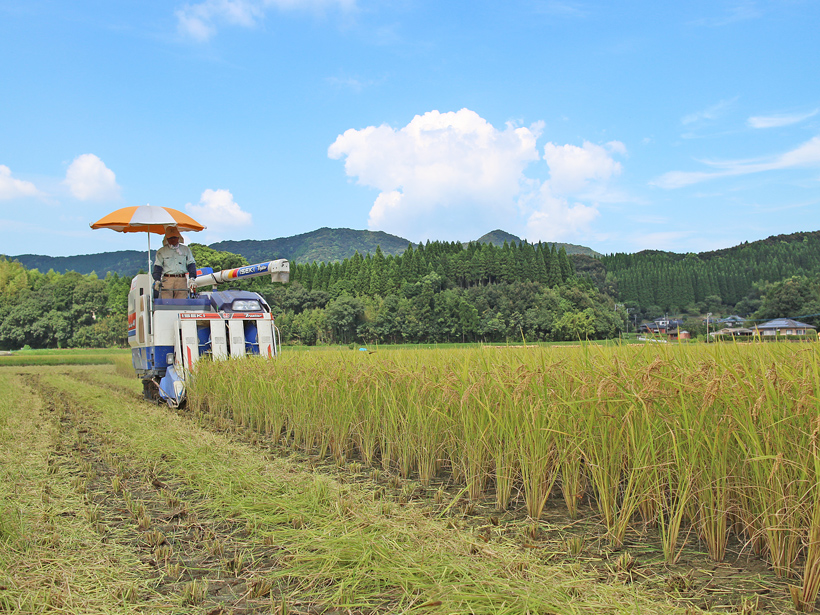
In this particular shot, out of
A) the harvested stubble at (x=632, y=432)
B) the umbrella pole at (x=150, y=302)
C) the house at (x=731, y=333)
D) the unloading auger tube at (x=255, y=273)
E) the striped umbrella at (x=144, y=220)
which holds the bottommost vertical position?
the harvested stubble at (x=632, y=432)

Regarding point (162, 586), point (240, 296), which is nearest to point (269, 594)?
point (162, 586)

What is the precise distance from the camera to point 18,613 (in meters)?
2.33

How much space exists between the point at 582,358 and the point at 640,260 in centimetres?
15394

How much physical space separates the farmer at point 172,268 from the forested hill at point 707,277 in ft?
410

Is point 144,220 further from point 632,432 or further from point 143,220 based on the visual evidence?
point 632,432

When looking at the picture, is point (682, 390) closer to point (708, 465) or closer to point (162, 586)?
point (708, 465)

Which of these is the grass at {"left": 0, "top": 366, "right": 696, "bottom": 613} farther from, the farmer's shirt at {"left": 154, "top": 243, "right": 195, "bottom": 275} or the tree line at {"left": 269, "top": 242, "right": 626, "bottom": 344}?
the tree line at {"left": 269, "top": 242, "right": 626, "bottom": 344}

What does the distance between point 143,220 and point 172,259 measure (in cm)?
97

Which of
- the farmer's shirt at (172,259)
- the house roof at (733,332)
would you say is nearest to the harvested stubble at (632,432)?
the house roof at (733,332)

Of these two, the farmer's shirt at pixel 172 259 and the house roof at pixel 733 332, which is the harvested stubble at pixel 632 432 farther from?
the farmer's shirt at pixel 172 259

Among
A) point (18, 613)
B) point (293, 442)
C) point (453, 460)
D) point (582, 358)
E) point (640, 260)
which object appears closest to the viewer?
point (18, 613)

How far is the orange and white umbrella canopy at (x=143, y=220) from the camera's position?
9672mm

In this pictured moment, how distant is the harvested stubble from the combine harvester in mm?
5146

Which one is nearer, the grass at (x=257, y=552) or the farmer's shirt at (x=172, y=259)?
the grass at (x=257, y=552)
